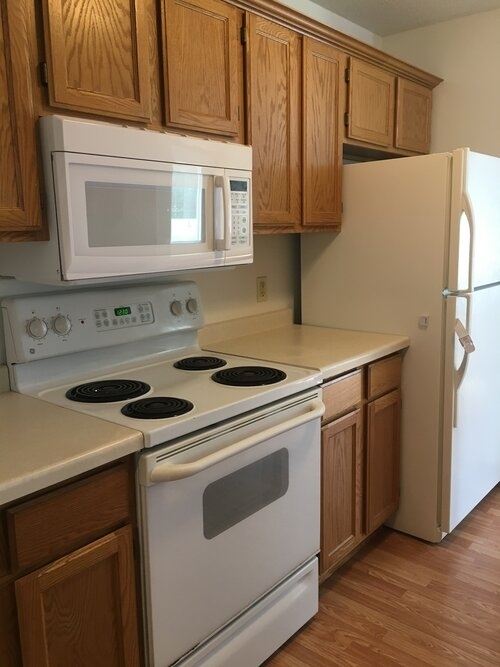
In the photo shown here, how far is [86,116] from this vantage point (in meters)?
1.50

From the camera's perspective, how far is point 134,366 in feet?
6.37

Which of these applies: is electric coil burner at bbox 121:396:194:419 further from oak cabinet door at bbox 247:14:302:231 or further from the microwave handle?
oak cabinet door at bbox 247:14:302:231

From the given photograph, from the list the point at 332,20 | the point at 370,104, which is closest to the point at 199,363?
the point at 370,104

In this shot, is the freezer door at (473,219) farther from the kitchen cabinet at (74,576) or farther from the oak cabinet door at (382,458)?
the kitchen cabinet at (74,576)

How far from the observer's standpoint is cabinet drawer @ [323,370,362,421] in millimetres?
2006

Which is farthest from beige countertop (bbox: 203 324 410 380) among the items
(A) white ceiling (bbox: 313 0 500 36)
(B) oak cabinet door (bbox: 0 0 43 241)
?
(A) white ceiling (bbox: 313 0 500 36)

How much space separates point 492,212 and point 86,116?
1.72m

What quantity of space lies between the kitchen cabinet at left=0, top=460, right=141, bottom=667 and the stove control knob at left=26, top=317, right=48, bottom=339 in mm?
556

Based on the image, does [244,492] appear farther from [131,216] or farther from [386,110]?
[386,110]

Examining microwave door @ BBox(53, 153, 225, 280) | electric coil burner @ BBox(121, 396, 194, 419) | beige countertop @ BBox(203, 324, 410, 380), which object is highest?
microwave door @ BBox(53, 153, 225, 280)

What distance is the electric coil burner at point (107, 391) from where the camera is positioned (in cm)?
158

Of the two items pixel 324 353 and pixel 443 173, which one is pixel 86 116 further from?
pixel 443 173

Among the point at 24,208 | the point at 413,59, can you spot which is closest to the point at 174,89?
the point at 24,208

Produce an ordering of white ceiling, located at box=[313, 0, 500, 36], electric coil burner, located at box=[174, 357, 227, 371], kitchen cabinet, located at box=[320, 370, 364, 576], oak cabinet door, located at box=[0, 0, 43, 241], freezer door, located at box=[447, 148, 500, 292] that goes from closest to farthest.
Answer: oak cabinet door, located at box=[0, 0, 43, 241], electric coil burner, located at box=[174, 357, 227, 371], kitchen cabinet, located at box=[320, 370, 364, 576], freezer door, located at box=[447, 148, 500, 292], white ceiling, located at box=[313, 0, 500, 36]
